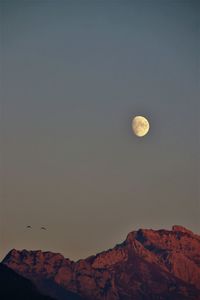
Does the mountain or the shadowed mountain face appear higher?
the shadowed mountain face

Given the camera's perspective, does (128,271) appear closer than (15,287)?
No

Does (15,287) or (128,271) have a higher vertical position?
(128,271)

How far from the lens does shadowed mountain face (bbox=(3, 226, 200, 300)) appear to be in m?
8.54

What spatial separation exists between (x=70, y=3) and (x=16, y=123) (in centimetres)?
212

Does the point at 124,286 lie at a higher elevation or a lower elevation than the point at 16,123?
lower

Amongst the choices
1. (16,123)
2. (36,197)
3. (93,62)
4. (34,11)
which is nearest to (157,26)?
(93,62)

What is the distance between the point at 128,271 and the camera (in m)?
8.89

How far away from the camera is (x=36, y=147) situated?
855 cm

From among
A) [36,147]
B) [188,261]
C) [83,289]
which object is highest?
[36,147]

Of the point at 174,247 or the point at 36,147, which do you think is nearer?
the point at 36,147

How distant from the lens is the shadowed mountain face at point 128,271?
8.54 meters

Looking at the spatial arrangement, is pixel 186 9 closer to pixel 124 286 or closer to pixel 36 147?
pixel 36 147

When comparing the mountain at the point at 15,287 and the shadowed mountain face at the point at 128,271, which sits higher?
the shadowed mountain face at the point at 128,271

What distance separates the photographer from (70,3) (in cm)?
841
